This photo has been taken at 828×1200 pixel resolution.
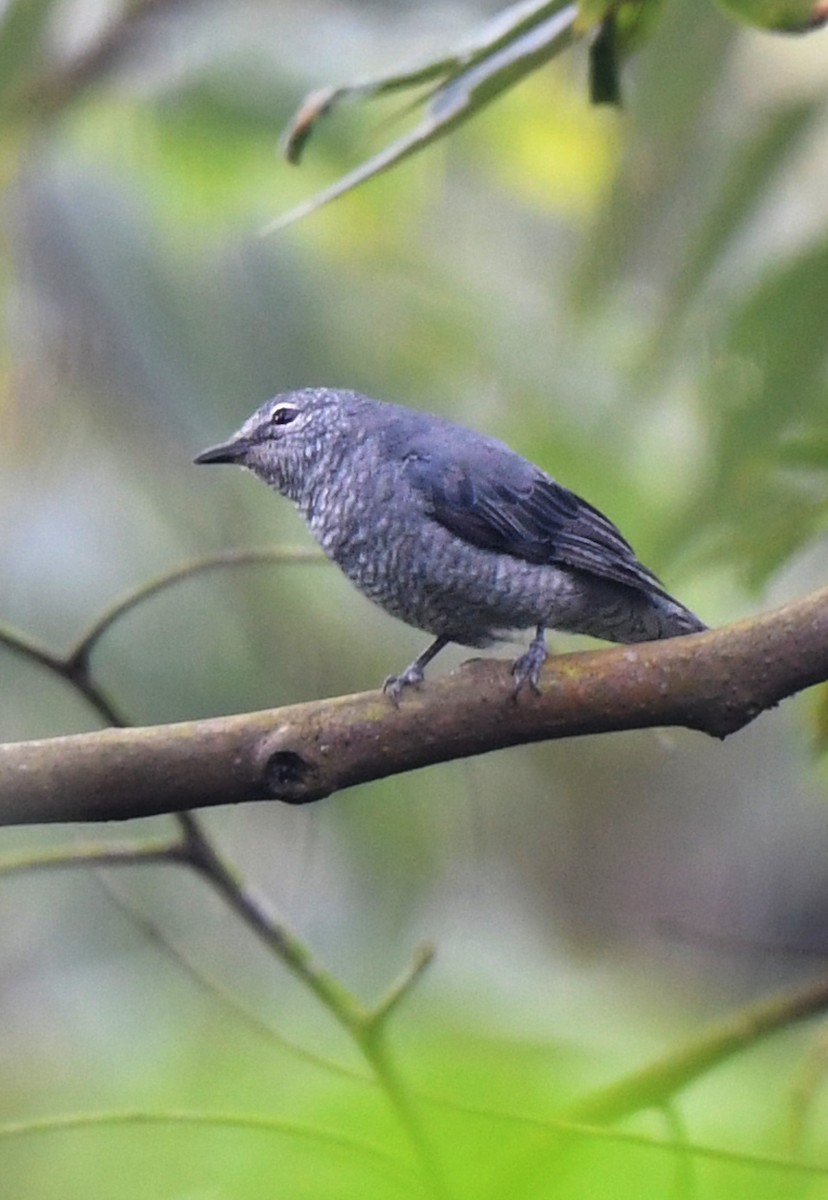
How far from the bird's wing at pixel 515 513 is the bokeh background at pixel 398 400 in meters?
0.09

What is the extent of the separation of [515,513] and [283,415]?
0.45m

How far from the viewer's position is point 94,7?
3.54m

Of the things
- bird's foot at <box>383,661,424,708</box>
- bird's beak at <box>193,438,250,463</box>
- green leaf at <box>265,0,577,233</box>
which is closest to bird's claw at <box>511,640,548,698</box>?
bird's foot at <box>383,661,424,708</box>

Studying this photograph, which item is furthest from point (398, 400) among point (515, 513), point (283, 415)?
point (515, 513)

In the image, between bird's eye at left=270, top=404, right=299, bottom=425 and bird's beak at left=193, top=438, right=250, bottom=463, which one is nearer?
bird's beak at left=193, top=438, right=250, bottom=463

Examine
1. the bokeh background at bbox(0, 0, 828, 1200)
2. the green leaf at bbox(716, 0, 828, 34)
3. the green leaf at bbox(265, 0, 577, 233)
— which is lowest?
the bokeh background at bbox(0, 0, 828, 1200)

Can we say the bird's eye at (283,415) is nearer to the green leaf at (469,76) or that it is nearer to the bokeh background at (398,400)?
the bokeh background at (398,400)

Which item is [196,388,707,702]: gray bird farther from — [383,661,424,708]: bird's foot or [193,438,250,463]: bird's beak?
[383,661,424,708]: bird's foot

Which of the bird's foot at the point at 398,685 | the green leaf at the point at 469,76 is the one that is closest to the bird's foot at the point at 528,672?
the bird's foot at the point at 398,685

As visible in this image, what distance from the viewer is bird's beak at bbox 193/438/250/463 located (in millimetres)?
2297

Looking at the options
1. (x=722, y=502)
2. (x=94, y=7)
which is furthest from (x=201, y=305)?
(x=722, y=502)

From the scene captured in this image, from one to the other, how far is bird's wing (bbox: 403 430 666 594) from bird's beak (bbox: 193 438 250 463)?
0.94 feet

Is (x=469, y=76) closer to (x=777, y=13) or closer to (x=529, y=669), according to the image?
(x=777, y=13)

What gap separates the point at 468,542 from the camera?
84.9 inches
